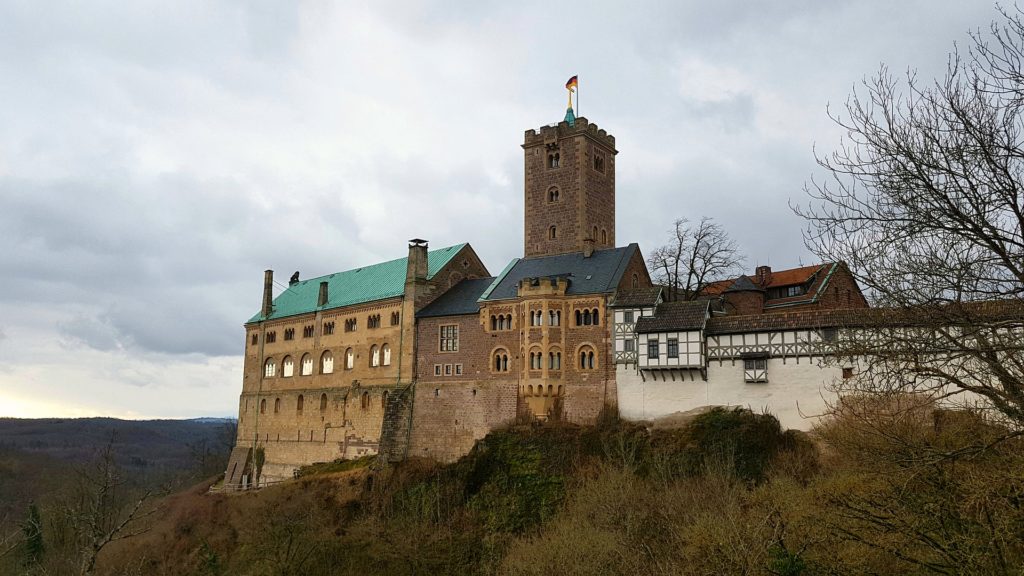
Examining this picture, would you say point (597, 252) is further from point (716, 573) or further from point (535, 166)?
point (716, 573)

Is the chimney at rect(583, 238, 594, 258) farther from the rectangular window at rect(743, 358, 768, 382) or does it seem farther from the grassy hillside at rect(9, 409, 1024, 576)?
the rectangular window at rect(743, 358, 768, 382)

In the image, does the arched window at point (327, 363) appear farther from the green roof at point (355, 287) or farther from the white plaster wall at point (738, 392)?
the white plaster wall at point (738, 392)

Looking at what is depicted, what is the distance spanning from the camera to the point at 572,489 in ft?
132

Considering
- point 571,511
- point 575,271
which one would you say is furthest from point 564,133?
point 571,511

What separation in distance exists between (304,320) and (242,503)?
13.1 metres

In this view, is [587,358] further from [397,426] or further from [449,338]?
[397,426]

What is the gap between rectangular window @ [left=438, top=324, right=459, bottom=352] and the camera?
48719mm

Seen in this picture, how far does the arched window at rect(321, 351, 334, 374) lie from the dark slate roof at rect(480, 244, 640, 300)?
1410 centimetres

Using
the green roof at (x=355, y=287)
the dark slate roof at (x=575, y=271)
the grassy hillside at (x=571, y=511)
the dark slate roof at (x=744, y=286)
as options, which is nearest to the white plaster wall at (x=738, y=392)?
the grassy hillside at (x=571, y=511)

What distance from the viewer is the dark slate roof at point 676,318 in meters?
40.7

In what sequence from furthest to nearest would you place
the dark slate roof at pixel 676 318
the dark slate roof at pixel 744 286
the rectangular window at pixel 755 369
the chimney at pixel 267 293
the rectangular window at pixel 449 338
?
the chimney at pixel 267 293, the rectangular window at pixel 449 338, the dark slate roof at pixel 744 286, the dark slate roof at pixel 676 318, the rectangular window at pixel 755 369

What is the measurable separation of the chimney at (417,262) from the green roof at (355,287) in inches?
25.0

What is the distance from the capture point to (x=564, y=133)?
180 ft

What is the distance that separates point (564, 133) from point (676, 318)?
1816cm
